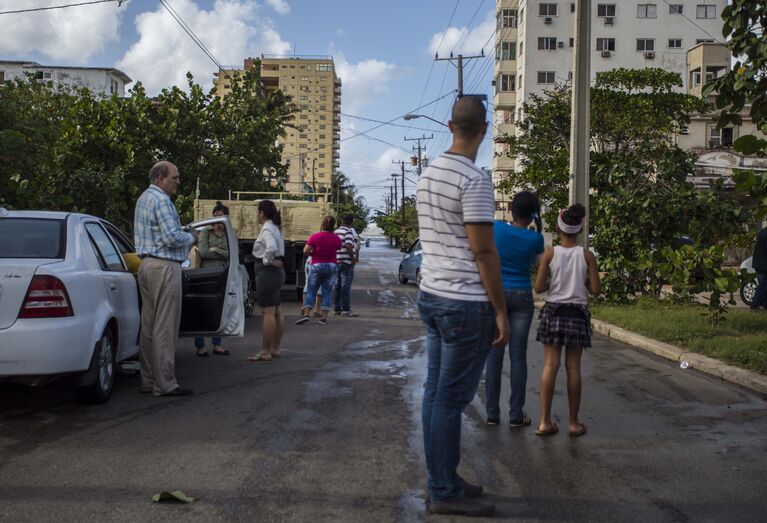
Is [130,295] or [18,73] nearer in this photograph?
[130,295]

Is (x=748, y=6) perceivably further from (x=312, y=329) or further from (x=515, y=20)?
(x=515, y=20)

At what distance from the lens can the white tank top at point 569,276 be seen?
618 centimetres

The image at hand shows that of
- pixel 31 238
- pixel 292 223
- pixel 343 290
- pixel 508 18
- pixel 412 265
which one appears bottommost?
pixel 343 290

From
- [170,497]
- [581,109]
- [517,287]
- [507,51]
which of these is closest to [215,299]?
[517,287]

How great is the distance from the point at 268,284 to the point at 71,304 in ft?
11.5

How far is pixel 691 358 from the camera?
9.90 m

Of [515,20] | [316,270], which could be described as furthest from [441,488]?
[515,20]

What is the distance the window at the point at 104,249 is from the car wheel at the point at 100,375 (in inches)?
25.9

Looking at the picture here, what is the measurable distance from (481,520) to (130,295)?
4.76 m

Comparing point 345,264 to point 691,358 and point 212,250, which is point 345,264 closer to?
point 212,250

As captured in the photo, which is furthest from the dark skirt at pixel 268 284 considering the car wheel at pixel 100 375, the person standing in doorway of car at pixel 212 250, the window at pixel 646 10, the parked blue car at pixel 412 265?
the window at pixel 646 10

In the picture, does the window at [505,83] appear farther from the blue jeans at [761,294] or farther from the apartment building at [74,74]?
the blue jeans at [761,294]

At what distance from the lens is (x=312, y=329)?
13.1m

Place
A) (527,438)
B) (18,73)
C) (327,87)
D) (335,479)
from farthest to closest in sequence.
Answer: (327,87) → (18,73) → (527,438) → (335,479)
